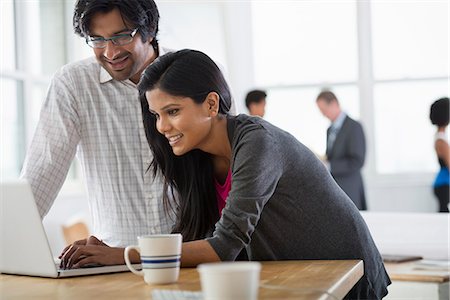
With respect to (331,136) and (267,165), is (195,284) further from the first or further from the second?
(331,136)

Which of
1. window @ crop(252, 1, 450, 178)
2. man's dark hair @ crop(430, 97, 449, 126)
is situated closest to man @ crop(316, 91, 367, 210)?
man's dark hair @ crop(430, 97, 449, 126)

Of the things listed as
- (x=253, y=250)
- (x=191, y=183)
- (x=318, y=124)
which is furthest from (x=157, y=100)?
(x=318, y=124)

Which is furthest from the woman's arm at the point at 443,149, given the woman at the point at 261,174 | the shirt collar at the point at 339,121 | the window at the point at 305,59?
the woman at the point at 261,174

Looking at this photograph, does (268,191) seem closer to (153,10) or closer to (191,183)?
(191,183)

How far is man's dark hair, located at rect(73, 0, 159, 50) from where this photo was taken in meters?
2.42

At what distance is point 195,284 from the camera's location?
5.59ft

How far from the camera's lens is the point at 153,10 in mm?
2619

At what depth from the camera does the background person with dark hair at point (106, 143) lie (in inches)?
100

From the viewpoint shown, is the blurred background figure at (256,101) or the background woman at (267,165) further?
the blurred background figure at (256,101)

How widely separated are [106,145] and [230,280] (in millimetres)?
1412

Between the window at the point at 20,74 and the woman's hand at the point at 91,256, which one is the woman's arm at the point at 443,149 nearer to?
the window at the point at 20,74

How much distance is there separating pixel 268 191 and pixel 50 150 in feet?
2.85

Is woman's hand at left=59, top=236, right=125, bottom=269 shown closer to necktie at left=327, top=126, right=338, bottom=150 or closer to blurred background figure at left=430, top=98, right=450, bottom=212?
blurred background figure at left=430, top=98, right=450, bottom=212

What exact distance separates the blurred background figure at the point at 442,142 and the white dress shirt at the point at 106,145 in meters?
3.91
